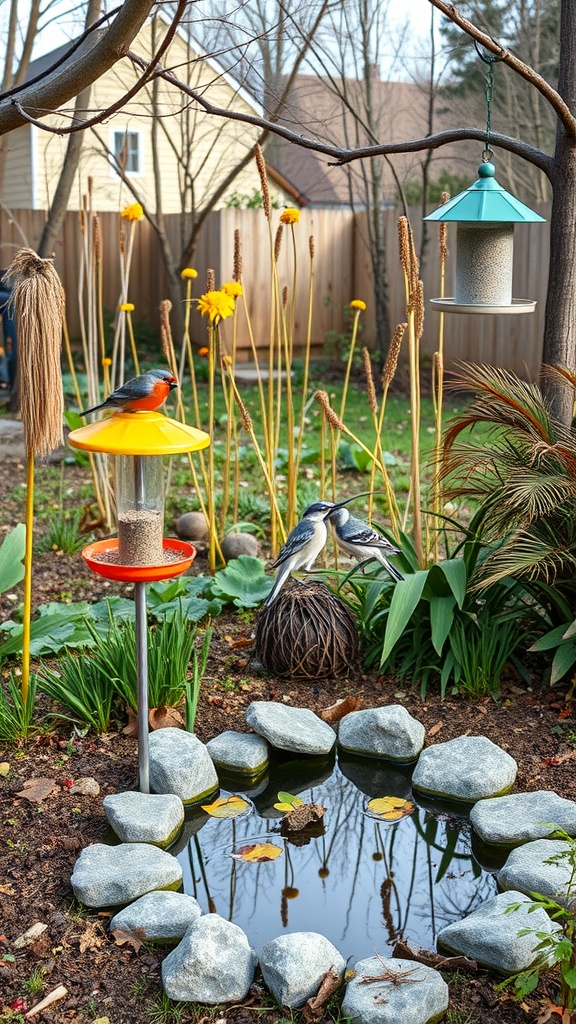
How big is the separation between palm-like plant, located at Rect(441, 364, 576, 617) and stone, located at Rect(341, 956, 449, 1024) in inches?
59.6

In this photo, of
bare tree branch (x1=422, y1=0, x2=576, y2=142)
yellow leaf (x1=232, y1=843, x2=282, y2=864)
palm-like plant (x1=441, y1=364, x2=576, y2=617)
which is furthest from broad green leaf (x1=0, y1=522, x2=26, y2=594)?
bare tree branch (x1=422, y1=0, x2=576, y2=142)

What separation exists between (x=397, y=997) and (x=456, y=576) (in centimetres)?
187

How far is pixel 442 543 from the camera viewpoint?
18.0 feet

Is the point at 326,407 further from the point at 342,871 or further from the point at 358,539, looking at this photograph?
the point at 342,871

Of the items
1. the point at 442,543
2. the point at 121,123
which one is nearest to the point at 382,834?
the point at 442,543

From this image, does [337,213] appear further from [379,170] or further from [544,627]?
[544,627]

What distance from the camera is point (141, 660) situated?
305 centimetres

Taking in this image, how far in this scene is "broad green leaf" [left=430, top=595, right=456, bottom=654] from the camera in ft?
12.5

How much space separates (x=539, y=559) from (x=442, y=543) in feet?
6.29

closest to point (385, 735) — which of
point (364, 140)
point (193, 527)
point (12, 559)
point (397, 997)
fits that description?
point (397, 997)

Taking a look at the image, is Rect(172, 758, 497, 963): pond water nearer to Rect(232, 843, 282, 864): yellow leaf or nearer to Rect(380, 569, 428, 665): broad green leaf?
Rect(232, 843, 282, 864): yellow leaf

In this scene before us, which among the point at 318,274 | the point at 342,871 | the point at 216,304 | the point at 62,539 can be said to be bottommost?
the point at 342,871


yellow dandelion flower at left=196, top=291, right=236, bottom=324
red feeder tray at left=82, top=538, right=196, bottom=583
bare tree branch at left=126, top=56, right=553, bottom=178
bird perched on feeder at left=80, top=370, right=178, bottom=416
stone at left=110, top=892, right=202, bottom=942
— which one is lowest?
stone at left=110, top=892, right=202, bottom=942

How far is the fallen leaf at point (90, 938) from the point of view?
2543 millimetres
